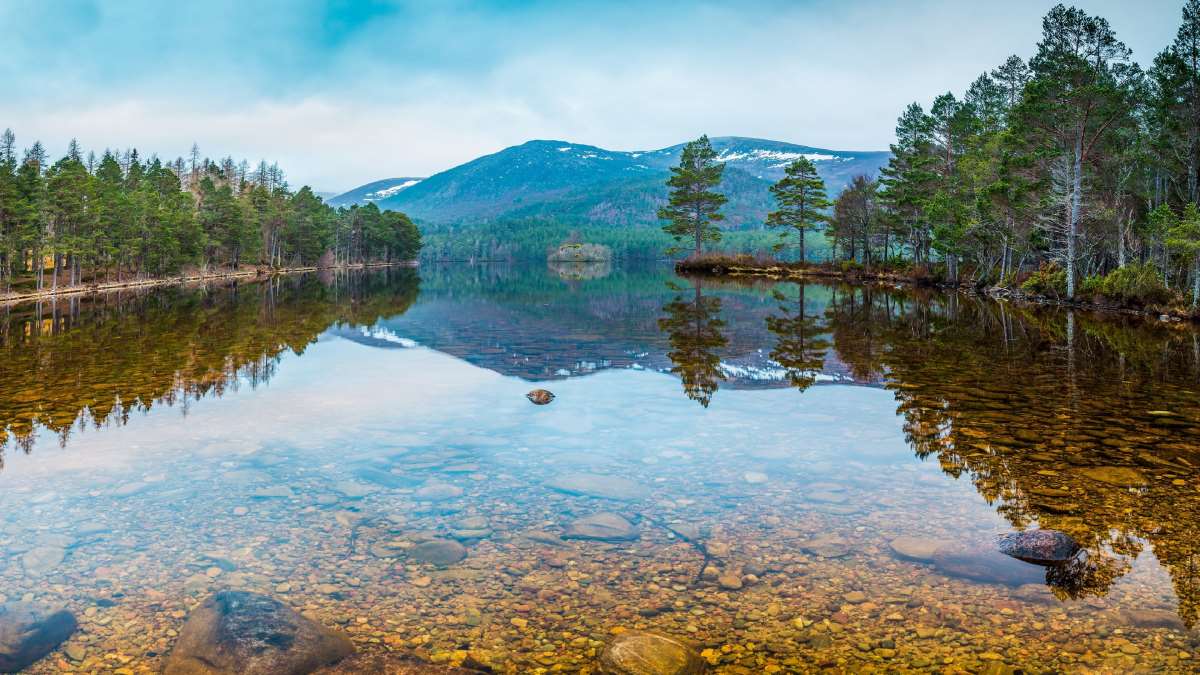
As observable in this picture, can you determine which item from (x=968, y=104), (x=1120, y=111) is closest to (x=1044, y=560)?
(x=1120, y=111)

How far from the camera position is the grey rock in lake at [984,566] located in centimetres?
652

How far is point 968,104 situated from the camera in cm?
6169

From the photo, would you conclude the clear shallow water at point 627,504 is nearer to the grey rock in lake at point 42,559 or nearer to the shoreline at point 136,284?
the grey rock in lake at point 42,559

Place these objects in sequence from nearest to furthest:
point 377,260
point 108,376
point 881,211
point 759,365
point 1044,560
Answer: point 1044,560, point 108,376, point 759,365, point 881,211, point 377,260

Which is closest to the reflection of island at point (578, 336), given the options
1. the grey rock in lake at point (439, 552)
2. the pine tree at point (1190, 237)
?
the grey rock in lake at point (439, 552)

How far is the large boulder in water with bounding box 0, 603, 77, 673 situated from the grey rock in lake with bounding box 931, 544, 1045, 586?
300 inches

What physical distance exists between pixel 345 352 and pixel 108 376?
661 centimetres

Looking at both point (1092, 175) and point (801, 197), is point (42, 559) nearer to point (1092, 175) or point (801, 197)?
point (1092, 175)

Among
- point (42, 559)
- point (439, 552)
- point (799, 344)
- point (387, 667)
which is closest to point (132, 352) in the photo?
point (42, 559)

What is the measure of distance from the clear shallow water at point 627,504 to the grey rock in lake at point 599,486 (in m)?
0.05

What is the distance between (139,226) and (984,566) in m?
76.8

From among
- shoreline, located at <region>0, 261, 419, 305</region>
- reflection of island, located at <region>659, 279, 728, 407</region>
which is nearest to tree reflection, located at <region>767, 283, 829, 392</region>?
reflection of island, located at <region>659, 279, 728, 407</region>

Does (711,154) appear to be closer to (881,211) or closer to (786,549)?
(881,211)

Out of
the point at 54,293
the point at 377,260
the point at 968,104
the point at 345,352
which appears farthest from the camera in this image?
the point at 377,260
